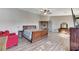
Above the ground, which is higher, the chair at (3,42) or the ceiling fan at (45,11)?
the ceiling fan at (45,11)

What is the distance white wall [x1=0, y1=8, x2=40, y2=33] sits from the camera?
2184 mm

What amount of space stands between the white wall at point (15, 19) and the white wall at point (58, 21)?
0.35 metres

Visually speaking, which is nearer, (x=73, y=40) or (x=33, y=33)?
(x=73, y=40)

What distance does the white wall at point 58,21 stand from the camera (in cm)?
226

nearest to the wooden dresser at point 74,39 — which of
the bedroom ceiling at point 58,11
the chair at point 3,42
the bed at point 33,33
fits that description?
the bedroom ceiling at point 58,11

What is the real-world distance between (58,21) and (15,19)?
94 cm

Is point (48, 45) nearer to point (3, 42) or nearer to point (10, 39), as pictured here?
point (10, 39)

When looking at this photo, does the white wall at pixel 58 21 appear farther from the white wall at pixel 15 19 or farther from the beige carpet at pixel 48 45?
the white wall at pixel 15 19

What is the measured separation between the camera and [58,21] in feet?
7.69

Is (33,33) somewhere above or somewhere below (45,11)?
below

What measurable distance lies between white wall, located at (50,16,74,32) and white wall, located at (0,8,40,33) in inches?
13.9

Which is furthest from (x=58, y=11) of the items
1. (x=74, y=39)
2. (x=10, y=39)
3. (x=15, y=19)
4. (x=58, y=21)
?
(x=10, y=39)
